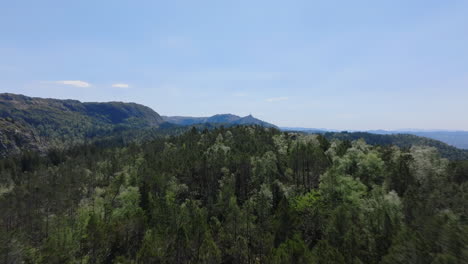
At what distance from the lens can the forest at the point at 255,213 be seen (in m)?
37.6

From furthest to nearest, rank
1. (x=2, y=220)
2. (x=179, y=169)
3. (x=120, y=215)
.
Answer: (x=179, y=169), (x=2, y=220), (x=120, y=215)

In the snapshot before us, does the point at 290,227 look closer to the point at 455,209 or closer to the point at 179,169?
the point at 455,209

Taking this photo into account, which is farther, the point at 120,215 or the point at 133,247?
the point at 120,215

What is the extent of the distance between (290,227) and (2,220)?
94244 millimetres

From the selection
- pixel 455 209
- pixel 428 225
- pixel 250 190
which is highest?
pixel 428 225

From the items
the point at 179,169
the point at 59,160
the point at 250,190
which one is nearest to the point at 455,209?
the point at 250,190

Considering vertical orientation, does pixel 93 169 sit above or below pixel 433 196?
below

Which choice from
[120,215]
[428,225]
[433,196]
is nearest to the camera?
[428,225]

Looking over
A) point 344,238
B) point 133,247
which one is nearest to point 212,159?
point 133,247

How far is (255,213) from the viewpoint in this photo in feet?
234

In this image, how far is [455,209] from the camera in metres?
48.9

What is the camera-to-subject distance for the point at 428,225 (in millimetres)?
31172

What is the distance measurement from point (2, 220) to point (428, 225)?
115 metres

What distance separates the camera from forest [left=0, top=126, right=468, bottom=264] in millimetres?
37594
